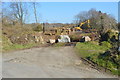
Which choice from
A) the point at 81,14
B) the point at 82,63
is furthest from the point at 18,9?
the point at 81,14

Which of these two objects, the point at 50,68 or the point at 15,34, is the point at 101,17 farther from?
the point at 50,68

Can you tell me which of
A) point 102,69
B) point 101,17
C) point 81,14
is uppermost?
point 81,14

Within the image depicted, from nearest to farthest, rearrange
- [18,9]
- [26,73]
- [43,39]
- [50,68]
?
[26,73], [50,68], [43,39], [18,9]

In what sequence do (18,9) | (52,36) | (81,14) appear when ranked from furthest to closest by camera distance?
1. (81,14)
2. (18,9)
3. (52,36)

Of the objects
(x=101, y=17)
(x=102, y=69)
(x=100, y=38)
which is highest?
(x=101, y=17)

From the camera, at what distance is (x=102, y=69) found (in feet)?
31.6

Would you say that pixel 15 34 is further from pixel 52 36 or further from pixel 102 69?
pixel 102 69

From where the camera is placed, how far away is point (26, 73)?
8406mm

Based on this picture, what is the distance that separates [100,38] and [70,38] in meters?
4.27

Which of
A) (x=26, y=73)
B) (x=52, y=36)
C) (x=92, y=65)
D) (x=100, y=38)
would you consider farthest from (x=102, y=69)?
(x=52, y=36)

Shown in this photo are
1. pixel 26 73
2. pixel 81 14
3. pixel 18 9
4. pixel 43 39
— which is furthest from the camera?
pixel 81 14

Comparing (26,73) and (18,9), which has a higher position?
(18,9)

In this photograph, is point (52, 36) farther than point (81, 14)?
No

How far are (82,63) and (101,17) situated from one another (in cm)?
2038
